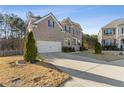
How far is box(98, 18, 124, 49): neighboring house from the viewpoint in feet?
119

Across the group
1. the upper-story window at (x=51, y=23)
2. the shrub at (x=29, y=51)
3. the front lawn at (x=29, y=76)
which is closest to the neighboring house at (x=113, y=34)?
the upper-story window at (x=51, y=23)

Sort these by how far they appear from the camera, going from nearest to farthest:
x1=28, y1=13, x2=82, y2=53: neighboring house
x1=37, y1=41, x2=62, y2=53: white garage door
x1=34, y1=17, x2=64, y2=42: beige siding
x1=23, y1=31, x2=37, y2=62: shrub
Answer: x1=23, y1=31, x2=37, y2=62: shrub < x1=37, y1=41, x2=62, y2=53: white garage door < x1=28, y1=13, x2=82, y2=53: neighboring house < x1=34, y1=17, x2=64, y2=42: beige siding

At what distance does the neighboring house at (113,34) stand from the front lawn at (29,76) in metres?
25.9

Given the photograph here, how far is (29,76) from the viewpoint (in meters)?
11.3

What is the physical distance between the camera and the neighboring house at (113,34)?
119 ft

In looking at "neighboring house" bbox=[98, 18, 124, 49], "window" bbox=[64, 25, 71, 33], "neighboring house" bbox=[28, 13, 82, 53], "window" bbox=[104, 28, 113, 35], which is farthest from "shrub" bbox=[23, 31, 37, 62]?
"window" bbox=[104, 28, 113, 35]

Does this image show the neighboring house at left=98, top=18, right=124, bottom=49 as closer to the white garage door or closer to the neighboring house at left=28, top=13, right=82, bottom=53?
the neighboring house at left=28, top=13, right=82, bottom=53

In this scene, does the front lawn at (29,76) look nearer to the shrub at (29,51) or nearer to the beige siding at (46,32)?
the shrub at (29,51)

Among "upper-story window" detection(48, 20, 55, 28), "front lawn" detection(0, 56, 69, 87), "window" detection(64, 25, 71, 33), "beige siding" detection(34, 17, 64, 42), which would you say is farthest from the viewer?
"window" detection(64, 25, 71, 33)

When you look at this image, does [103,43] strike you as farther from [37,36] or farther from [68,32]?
[37,36]

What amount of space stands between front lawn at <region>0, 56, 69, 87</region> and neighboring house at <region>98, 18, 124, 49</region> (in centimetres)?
2585

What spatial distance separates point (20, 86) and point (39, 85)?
0.99 meters

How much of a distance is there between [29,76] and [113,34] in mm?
29661

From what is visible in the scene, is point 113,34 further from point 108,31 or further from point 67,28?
point 67,28
